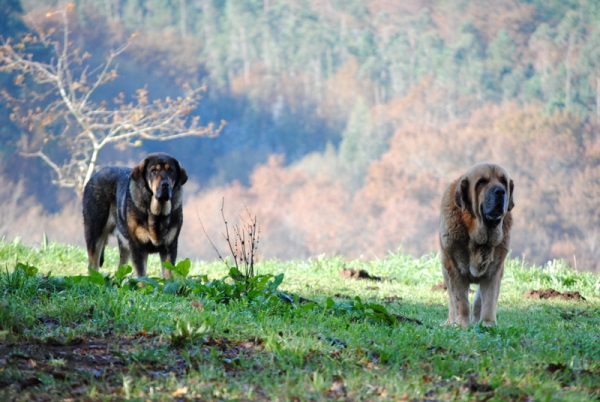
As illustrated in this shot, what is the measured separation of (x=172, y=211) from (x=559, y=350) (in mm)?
4321

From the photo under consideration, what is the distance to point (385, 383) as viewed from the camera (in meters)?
3.30

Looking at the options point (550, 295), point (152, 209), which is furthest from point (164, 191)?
point (550, 295)

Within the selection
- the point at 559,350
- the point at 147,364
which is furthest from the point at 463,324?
the point at 147,364

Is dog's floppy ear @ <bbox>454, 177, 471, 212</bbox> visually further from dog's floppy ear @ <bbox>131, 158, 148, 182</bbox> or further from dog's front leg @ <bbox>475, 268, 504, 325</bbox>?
dog's floppy ear @ <bbox>131, 158, 148, 182</bbox>

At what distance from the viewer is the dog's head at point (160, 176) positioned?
6828 millimetres

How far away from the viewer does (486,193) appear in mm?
5148

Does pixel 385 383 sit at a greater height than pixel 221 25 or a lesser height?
lesser

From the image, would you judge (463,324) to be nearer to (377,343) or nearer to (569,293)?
(377,343)

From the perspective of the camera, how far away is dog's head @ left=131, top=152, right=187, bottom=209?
6.83m

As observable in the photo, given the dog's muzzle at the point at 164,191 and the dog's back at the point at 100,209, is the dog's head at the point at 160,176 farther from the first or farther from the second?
the dog's back at the point at 100,209

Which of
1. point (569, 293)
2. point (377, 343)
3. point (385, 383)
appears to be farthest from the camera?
point (569, 293)

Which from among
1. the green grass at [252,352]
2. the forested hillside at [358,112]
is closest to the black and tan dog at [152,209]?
the green grass at [252,352]

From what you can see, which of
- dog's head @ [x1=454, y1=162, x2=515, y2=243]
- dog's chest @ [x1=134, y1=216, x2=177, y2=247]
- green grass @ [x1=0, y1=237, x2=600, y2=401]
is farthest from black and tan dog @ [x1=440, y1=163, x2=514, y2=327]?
dog's chest @ [x1=134, y1=216, x2=177, y2=247]

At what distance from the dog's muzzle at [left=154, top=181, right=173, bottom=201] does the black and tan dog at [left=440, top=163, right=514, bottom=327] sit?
282 centimetres
